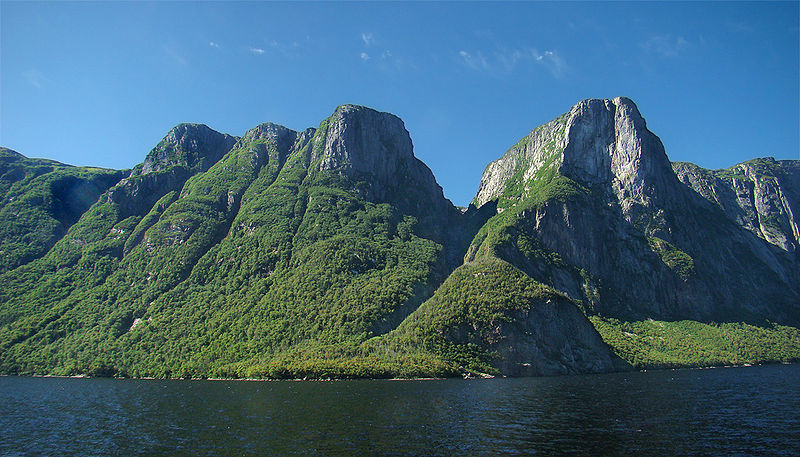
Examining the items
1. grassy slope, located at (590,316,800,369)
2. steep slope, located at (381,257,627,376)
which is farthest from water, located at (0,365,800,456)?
grassy slope, located at (590,316,800,369)

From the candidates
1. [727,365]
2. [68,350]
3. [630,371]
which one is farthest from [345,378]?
[727,365]

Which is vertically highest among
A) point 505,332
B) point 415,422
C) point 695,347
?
point 505,332

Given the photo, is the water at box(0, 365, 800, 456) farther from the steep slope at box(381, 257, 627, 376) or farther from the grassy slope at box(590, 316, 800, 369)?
the grassy slope at box(590, 316, 800, 369)

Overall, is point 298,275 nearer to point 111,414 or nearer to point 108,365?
point 108,365

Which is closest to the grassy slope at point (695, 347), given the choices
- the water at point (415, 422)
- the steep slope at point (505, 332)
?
the steep slope at point (505, 332)

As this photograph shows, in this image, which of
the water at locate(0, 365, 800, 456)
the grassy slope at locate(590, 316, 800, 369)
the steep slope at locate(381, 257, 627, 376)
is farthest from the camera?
the grassy slope at locate(590, 316, 800, 369)

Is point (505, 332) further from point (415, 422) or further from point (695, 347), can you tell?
point (695, 347)

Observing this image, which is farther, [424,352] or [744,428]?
[424,352]

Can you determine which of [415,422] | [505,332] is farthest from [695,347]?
[415,422]

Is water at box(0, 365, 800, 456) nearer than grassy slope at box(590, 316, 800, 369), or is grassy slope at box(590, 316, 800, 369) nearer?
water at box(0, 365, 800, 456)
